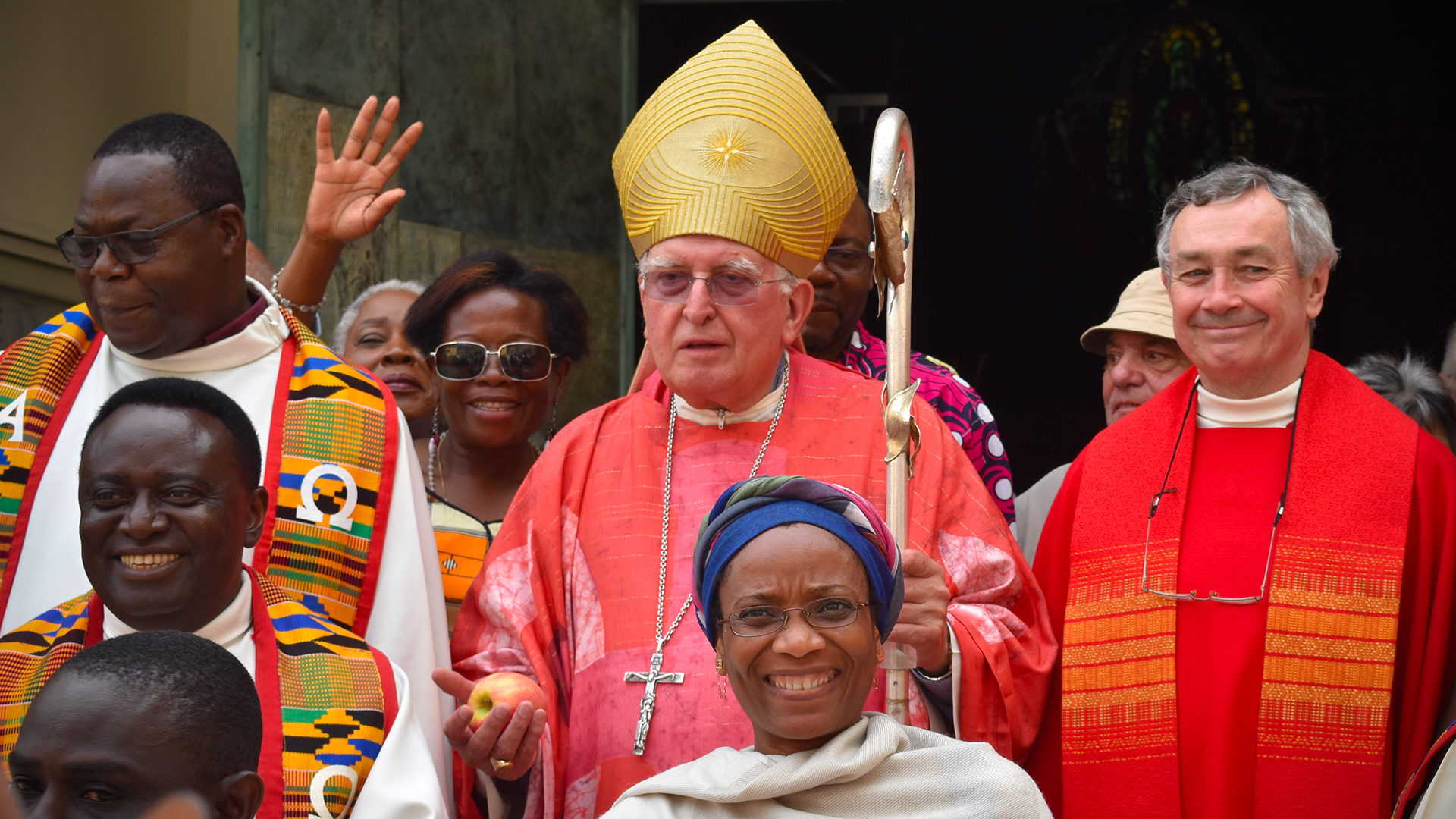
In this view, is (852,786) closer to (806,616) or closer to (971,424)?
(806,616)

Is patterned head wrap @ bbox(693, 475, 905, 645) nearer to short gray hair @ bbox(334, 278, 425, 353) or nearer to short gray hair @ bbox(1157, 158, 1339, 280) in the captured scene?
short gray hair @ bbox(1157, 158, 1339, 280)

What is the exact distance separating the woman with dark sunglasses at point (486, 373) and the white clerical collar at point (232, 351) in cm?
75

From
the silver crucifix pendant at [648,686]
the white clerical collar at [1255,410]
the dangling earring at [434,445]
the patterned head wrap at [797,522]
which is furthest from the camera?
the dangling earring at [434,445]

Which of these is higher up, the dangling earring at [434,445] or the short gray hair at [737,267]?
the short gray hair at [737,267]

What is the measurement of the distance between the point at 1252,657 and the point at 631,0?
213 inches

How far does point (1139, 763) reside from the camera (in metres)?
3.88

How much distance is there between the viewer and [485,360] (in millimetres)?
4812

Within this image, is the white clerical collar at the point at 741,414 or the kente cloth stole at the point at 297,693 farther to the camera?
the white clerical collar at the point at 741,414

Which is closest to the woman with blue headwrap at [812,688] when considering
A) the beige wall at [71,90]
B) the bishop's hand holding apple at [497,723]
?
the bishop's hand holding apple at [497,723]

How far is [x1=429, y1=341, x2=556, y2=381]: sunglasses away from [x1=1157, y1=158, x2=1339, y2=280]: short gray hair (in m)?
1.81

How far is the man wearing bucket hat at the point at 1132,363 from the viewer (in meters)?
5.21

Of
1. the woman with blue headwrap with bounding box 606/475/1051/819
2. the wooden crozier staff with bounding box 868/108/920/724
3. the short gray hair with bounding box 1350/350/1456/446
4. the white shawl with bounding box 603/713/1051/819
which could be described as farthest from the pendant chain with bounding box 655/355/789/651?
the short gray hair with bounding box 1350/350/1456/446

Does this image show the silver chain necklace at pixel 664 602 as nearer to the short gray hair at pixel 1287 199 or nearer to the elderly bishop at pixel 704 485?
the elderly bishop at pixel 704 485

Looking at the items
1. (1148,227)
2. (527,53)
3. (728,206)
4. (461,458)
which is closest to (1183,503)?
(728,206)
